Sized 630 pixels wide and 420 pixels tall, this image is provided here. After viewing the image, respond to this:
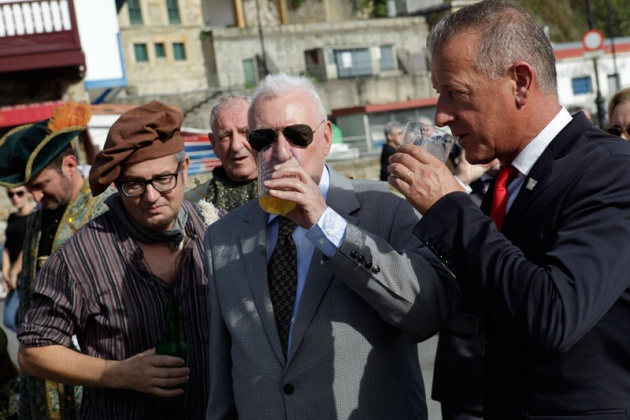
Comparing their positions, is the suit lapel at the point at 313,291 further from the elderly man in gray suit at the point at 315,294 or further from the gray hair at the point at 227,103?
the gray hair at the point at 227,103

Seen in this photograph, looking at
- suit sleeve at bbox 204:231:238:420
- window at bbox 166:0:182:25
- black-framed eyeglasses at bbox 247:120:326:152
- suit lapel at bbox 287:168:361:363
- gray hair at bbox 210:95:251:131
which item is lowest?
suit sleeve at bbox 204:231:238:420

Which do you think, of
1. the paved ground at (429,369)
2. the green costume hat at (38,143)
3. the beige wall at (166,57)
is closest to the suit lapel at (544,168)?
the green costume hat at (38,143)

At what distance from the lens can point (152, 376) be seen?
11.6 ft

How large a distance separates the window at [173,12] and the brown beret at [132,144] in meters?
53.1

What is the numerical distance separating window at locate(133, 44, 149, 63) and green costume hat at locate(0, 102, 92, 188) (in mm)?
49870

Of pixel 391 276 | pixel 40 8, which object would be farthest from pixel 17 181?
pixel 40 8

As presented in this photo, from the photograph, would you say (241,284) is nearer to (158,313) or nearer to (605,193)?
(158,313)

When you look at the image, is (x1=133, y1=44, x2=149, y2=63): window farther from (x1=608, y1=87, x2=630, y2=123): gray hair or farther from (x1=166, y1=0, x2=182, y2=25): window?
(x1=608, y1=87, x2=630, y2=123): gray hair

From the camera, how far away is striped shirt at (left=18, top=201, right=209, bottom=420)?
3752 millimetres

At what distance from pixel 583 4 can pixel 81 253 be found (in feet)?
230

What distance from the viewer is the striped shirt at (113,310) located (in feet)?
12.3

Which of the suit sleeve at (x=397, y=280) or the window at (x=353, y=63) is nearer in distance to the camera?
the suit sleeve at (x=397, y=280)

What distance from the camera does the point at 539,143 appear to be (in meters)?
2.54

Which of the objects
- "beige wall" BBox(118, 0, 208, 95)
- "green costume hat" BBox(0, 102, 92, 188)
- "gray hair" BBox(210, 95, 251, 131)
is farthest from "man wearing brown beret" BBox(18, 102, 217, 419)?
"beige wall" BBox(118, 0, 208, 95)
